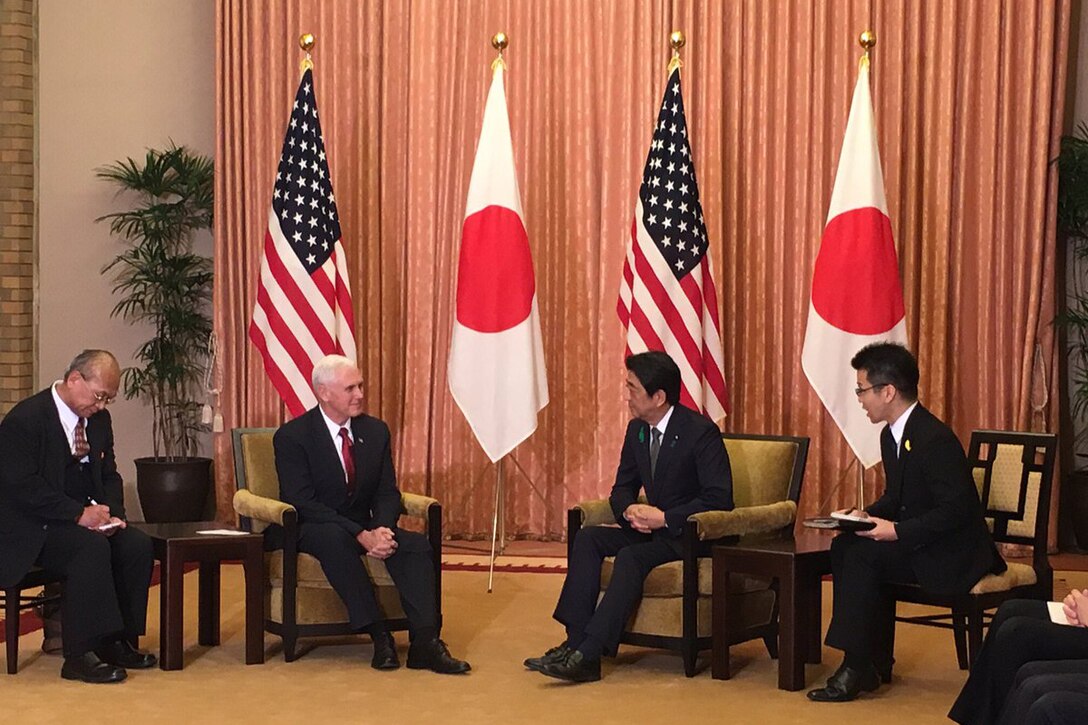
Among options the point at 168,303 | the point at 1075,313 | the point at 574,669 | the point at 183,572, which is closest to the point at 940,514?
the point at 574,669

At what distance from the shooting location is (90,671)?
17.4 ft

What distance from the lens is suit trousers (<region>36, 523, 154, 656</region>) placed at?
5.33m

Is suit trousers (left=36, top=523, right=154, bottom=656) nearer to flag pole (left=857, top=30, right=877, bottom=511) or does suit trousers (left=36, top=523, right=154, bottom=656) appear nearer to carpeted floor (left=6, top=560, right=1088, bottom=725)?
carpeted floor (left=6, top=560, right=1088, bottom=725)

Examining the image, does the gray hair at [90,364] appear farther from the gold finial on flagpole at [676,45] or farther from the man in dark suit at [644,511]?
the gold finial on flagpole at [676,45]

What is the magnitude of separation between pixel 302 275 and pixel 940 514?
151 inches

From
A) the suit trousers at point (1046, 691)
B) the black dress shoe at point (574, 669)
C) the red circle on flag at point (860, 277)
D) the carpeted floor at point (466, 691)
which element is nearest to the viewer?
the suit trousers at point (1046, 691)

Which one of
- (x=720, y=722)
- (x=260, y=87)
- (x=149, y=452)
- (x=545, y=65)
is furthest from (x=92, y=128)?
(x=720, y=722)

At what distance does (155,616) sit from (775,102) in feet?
14.4

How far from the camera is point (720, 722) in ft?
15.8

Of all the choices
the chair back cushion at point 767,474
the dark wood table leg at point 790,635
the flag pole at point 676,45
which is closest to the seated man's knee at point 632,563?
the dark wood table leg at point 790,635

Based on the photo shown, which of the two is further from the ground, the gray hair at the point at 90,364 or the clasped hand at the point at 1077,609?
the gray hair at the point at 90,364

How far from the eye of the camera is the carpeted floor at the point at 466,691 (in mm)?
4879

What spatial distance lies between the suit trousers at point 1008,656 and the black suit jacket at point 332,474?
2553mm

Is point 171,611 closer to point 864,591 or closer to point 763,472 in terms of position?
point 763,472
